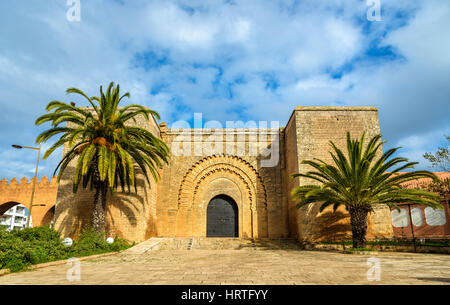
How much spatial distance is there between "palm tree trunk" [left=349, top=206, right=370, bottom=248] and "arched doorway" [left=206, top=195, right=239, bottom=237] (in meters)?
5.73

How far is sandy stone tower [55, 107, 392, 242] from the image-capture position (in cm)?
1135

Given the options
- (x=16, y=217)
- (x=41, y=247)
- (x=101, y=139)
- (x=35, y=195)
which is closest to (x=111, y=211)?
(x=101, y=139)

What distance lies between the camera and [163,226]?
13.3 metres

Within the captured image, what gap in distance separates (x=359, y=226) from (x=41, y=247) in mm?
8688

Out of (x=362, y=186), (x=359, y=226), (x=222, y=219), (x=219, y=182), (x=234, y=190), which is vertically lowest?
(x=359, y=226)

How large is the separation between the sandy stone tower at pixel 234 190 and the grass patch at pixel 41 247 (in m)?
1.93

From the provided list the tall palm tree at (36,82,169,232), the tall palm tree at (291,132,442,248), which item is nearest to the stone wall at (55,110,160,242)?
the tall palm tree at (36,82,169,232)

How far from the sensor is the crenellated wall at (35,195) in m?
16.5

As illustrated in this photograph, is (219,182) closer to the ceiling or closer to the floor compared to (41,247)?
closer to the ceiling

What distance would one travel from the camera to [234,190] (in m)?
13.9

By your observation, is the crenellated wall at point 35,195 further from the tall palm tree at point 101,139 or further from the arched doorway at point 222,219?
A: the arched doorway at point 222,219

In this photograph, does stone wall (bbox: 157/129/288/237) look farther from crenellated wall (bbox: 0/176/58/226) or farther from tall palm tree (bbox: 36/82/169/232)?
crenellated wall (bbox: 0/176/58/226)
